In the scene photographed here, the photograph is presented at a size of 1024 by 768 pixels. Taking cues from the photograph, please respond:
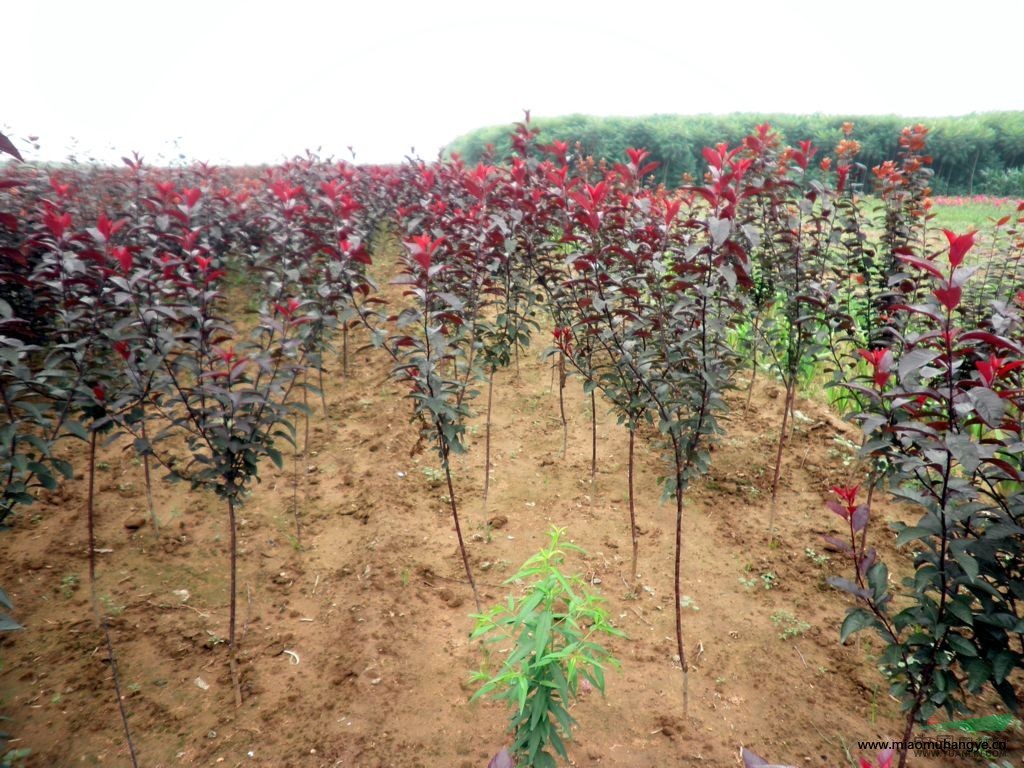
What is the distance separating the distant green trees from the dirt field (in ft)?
72.3

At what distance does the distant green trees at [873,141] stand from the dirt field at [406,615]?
867 inches

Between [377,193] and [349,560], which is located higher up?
[377,193]

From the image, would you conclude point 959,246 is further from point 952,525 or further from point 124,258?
point 124,258

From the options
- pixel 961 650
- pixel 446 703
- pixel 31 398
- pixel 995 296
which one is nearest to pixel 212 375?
pixel 446 703

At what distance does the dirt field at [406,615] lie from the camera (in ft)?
8.36

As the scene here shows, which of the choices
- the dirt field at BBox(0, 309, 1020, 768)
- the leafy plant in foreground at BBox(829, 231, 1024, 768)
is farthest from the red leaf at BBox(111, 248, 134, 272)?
the leafy plant in foreground at BBox(829, 231, 1024, 768)

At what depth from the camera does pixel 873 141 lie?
25.0m

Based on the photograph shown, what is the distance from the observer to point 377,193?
8.80m

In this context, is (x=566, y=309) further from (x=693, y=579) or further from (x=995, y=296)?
(x=995, y=296)

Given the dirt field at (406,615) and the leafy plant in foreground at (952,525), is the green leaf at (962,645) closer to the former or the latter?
the leafy plant in foreground at (952,525)

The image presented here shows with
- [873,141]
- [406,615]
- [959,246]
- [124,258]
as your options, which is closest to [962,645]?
[959,246]

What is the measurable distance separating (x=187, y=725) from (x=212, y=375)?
174 cm

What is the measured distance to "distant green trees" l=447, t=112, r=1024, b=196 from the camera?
2428cm

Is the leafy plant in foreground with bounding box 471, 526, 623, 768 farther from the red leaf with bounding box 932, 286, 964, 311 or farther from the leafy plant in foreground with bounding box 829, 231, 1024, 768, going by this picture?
the red leaf with bounding box 932, 286, 964, 311
